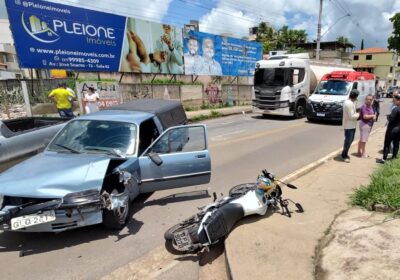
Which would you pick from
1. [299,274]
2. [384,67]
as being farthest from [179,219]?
[384,67]

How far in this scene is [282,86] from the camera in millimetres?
17156

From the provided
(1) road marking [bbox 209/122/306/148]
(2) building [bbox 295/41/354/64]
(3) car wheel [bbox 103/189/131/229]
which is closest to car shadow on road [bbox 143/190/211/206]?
(3) car wheel [bbox 103/189/131/229]

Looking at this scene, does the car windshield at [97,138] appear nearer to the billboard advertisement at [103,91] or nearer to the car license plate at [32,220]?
the car license plate at [32,220]

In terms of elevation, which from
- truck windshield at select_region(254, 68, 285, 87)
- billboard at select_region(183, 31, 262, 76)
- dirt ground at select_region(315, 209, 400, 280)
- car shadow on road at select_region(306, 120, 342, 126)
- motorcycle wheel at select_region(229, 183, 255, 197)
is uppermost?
billboard at select_region(183, 31, 262, 76)

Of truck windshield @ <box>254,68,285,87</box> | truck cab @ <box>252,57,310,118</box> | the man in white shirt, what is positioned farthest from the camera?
truck windshield @ <box>254,68,285,87</box>

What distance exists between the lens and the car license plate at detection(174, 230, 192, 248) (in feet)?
12.8

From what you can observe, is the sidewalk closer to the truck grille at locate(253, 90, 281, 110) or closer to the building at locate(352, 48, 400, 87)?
the truck grille at locate(253, 90, 281, 110)

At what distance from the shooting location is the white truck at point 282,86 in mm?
17047

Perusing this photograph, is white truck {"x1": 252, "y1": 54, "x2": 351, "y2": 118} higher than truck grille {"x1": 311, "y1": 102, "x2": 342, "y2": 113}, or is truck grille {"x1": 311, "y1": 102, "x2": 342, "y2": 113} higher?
white truck {"x1": 252, "y1": 54, "x2": 351, "y2": 118}

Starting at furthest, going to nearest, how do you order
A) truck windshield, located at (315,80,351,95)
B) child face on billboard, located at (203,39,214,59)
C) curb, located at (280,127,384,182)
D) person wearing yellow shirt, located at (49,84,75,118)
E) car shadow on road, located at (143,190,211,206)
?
child face on billboard, located at (203,39,214,59), truck windshield, located at (315,80,351,95), person wearing yellow shirt, located at (49,84,75,118), curb, located at (280,127,384,182), car shadow on road, located at (143,190,211,206)

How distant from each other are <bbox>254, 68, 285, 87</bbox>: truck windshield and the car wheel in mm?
14396

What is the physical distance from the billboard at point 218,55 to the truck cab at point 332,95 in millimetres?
9979

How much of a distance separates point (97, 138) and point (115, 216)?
1.63m

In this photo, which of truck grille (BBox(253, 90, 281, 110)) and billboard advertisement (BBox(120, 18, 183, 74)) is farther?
billboard advertisement (BBox(120, 18, 183, 74))
